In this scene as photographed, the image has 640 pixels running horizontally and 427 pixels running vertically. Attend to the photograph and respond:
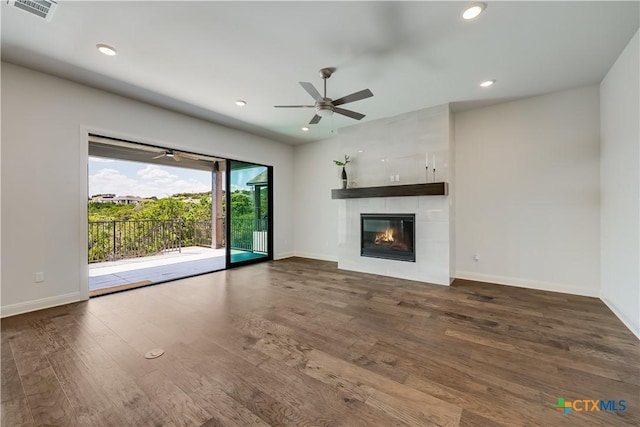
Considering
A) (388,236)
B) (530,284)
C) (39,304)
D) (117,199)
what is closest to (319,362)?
(388,236)

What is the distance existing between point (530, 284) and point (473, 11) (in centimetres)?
387

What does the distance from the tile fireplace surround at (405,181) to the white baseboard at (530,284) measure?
57cm

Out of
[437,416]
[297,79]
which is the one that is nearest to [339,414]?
[437,416]

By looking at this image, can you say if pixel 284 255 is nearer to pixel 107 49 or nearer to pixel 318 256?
pixel 318 256

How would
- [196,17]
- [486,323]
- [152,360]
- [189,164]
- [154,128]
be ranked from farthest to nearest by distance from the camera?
[189,164]
[154,128]
[486,323]
[196,17]
[152,360]

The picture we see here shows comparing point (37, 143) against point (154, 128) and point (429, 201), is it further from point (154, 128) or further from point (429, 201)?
point (429, 201)

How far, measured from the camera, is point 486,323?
274cm

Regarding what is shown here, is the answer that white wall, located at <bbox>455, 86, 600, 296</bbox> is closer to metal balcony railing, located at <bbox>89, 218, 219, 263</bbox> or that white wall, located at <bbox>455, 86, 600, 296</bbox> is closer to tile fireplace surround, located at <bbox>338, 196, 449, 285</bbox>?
tile fireplace surround, located at <bbox>338, 196, 449, 285</bbox>

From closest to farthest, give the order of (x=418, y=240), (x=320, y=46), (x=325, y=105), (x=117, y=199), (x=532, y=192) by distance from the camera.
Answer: (x=320, y=46)
(x=325, y=105)
(x=532, y=192)
(x=418, y=240)
(x=117, y=199)

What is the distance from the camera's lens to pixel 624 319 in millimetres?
2740

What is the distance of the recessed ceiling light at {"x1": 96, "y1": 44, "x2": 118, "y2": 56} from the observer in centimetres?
266

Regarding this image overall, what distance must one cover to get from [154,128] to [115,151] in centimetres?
295

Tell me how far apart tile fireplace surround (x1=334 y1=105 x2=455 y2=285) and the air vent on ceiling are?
4.23 m

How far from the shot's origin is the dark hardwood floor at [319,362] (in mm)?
1535
